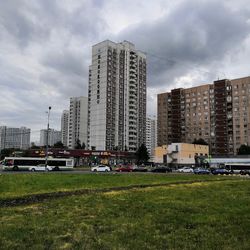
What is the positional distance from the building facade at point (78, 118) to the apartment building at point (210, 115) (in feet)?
129

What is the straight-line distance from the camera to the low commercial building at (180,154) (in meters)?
125

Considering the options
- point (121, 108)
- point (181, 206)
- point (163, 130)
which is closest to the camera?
point (181, 206)

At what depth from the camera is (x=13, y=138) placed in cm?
15275

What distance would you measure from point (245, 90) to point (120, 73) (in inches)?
2107

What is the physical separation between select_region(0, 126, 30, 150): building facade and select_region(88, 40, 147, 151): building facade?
2984 cm

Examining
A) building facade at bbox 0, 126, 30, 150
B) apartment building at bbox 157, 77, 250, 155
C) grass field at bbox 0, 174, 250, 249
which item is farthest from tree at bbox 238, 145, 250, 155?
grass field at bbox 0, 174, 250, 249

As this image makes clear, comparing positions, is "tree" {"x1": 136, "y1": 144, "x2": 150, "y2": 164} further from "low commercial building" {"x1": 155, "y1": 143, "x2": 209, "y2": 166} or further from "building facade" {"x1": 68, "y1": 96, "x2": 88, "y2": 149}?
"building facade" {"x1": 68, "y1": 96, "x2": 88, "y2": 149}

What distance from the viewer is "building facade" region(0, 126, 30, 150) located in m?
140

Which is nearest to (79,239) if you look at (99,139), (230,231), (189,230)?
(189,230)

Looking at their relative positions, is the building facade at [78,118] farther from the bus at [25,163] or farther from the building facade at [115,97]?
the bus at [25,163]

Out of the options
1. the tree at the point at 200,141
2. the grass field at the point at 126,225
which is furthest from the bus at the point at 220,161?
the grass field at the point at 126,225

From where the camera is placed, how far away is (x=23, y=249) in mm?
7859

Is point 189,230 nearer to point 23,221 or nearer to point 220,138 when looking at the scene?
point 23,221

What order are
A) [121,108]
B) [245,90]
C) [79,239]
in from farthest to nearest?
[121,108] → [245,90] → [79,239]
